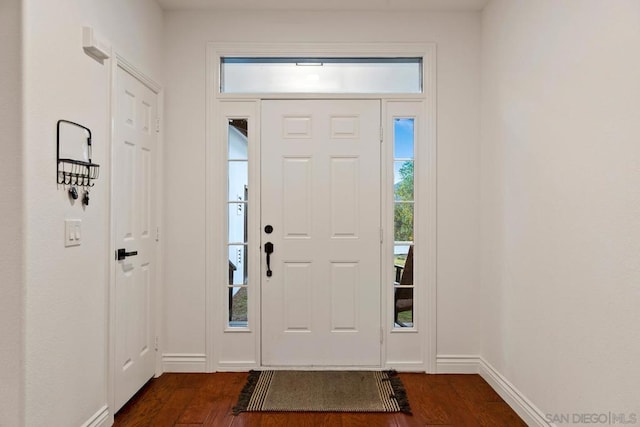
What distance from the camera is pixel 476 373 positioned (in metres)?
3.18

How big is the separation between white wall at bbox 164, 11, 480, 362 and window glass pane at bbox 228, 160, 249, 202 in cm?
21

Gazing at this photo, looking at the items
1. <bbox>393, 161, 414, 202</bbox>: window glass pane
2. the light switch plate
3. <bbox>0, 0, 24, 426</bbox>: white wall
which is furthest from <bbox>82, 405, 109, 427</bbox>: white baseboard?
<bbox>393, 161, 414, 202</bbox>: window glass pane

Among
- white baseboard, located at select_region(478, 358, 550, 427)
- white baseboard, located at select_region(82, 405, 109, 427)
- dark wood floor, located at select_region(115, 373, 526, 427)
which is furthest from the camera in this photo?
dark wood floor, located at select_region(115, 373, 526, 427)

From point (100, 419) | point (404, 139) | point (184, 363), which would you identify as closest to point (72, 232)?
point (100, 419)

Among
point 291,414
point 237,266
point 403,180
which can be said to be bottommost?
point 291,414

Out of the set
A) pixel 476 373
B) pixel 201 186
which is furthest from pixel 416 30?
pixel 476 373

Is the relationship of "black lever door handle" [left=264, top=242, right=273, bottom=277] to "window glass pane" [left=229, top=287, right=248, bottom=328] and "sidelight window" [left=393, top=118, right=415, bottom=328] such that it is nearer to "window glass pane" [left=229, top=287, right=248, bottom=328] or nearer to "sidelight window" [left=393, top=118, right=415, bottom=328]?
"window glass pane" [left=229, top=287, right=248, bottom=328]

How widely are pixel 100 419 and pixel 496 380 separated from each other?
2453 mm

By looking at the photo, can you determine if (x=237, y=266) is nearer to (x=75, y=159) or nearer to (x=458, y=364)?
(x=75, y=159)

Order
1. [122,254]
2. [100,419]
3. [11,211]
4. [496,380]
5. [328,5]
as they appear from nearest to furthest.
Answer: [11,211], [100,419], [122,254], [496,380], [328,5]

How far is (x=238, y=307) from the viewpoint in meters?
3.25

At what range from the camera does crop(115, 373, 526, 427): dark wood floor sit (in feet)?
8.05

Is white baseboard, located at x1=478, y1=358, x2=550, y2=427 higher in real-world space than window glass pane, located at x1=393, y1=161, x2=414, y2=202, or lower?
lower

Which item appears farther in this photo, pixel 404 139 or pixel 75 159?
pixel 404 139
